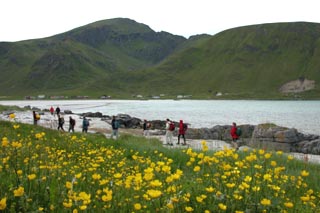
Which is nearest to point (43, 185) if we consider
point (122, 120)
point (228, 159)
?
point (228, 159)

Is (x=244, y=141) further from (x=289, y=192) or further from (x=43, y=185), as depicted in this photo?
(x=43, y=185)

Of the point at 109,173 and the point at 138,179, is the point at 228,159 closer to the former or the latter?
the point at 109,173

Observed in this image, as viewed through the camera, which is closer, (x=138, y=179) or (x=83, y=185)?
(x=138, y=179)

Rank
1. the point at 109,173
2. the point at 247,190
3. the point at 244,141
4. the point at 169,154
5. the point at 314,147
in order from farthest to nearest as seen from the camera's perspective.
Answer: the point at 244,141 → the point at 314,147 → the point at 169,154 → the point at 109,173 → the point at 247,190

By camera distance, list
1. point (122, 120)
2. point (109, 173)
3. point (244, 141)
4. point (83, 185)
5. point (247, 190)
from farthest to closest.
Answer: point (122, 120) → point (244, 141) → point (109, 173) → point (83, 185) → point (247, 190)

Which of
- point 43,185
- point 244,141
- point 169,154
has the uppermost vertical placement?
point 43,185

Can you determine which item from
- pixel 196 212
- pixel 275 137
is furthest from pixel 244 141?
pixel 196 212

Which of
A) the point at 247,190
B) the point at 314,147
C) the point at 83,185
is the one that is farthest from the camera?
the point at 314,147

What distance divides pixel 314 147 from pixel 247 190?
110 feet

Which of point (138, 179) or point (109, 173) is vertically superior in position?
point (138, 179)

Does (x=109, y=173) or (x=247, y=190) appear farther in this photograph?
(x=109, y=173)

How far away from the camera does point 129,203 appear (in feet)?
14.6

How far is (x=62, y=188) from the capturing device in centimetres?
509

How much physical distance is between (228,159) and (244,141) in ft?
117
